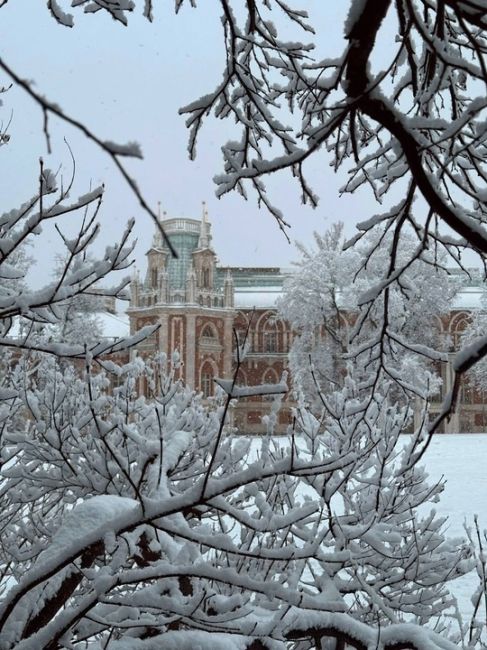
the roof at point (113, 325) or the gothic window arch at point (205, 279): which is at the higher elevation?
the gothic window arch at point (205, 279)

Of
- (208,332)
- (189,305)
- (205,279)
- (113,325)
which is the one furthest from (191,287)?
(113,325)

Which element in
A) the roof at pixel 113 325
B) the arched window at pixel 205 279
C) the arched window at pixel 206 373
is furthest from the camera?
the roof at pixel 113 325

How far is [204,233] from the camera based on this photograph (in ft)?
144

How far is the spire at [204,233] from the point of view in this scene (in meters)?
43.9

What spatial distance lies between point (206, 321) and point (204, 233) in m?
5.02

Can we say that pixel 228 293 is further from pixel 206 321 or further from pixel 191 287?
pixel 191 287

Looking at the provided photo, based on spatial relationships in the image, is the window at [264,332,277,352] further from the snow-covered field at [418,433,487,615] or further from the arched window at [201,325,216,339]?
the snow-covered field at [418,433,487,615]

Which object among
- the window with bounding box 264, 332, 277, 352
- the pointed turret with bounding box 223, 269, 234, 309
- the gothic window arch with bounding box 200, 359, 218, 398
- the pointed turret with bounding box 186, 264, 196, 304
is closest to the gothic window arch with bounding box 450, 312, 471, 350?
the window with bounding box 264, 332, 277, 352

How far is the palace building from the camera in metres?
42.1

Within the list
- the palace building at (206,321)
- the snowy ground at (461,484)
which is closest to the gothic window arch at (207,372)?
the palace building at (206,321)

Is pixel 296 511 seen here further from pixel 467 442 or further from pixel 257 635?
pixel 467 442

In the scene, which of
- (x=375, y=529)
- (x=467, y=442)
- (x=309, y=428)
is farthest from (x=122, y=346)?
(x=467, y=442)

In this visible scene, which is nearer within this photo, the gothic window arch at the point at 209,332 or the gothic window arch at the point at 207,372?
the gothic window arch at the point at 207,372

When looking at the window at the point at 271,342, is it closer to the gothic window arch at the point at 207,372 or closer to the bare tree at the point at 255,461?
the gothic window arch at the point at 207,372
